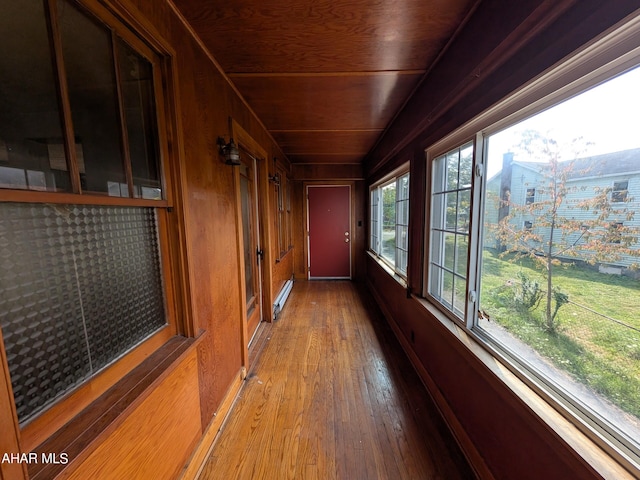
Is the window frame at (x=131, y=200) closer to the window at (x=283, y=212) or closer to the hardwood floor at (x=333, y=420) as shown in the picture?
the hardwood floor at (x=333, y=420)

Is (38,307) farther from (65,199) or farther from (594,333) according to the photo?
(594,333)

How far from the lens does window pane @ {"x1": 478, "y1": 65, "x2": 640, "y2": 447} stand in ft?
2.39

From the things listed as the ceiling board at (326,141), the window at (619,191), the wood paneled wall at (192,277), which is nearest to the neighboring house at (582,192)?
the window at (619,191)

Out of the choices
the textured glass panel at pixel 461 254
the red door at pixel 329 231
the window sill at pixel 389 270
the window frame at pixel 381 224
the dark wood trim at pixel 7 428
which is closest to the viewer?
the dark wood trim at pixel 7 428

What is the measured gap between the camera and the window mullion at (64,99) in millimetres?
695

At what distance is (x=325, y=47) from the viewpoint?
140 centimetres

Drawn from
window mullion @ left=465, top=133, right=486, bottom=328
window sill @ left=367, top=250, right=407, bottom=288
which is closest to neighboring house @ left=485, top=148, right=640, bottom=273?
window mullion @ left=465, top=133, right=486, bottom=328

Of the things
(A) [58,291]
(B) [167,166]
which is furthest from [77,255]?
(B) [167,166]

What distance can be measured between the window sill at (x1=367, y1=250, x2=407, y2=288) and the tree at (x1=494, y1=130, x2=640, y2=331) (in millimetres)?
1445

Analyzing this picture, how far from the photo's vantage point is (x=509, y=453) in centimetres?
109

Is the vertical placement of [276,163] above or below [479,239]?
above

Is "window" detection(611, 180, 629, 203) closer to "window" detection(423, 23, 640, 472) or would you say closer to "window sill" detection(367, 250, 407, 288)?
"window" detection(423, 23, 640, 472)

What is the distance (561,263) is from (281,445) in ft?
5.53

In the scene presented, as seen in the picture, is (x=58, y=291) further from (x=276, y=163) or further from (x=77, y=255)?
(x=276, y=163)
